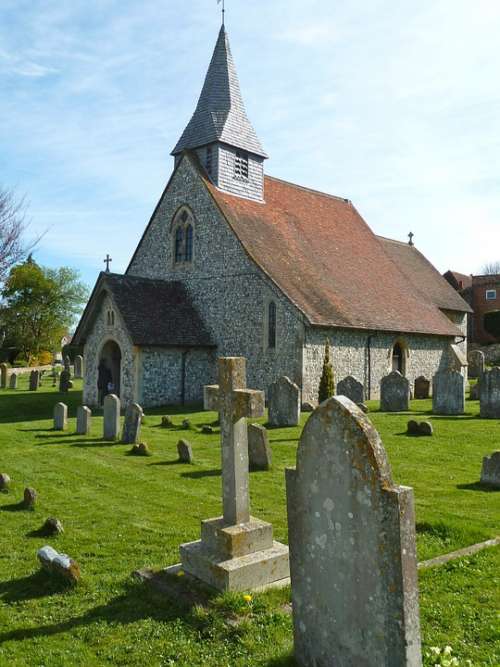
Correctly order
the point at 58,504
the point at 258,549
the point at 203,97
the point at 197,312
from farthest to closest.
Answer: the point at 203,97, the point at 197,312, the point at 58,504, the point at 258,549

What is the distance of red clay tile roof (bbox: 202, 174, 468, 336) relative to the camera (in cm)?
2108

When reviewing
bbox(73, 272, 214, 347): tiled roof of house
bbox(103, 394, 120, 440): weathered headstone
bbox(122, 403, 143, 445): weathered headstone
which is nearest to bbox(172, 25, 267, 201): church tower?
bbox(73, 272, 214, 347): tiled roof of house

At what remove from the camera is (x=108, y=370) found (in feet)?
76.3

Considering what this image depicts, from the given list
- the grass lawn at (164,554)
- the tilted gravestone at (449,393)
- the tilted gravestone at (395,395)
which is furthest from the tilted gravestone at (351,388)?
the grass lawn at (164,554)

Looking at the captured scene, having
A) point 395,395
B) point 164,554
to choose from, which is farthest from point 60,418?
point 164,554

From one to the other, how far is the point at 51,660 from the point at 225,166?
72.8ft

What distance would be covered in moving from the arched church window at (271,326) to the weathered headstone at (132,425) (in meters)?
8.04

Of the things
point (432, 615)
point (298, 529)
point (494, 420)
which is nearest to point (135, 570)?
point (298, 529)

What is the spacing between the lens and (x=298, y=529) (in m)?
3.94

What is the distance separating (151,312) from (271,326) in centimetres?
470

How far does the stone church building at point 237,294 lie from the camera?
20.4 metres

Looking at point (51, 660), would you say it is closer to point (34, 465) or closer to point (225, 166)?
point (34, 465)

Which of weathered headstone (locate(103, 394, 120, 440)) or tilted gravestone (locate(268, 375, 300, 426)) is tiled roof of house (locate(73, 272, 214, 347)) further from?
tilted gravestone (locate(268, 375, 300, 426))

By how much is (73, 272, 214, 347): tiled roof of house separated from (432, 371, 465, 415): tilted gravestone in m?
8.96
